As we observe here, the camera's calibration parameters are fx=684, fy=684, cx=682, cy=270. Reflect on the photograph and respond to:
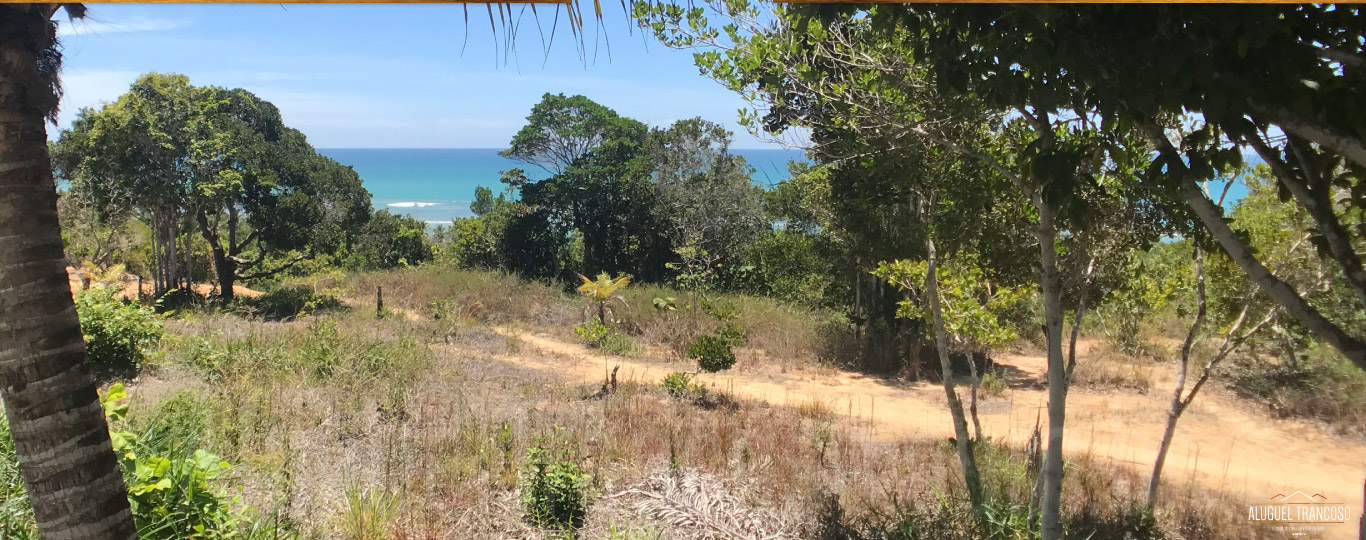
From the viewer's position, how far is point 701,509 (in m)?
4.68

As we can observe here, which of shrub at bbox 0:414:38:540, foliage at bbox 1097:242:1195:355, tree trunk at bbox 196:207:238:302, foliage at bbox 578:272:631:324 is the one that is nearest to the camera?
shrub at bbox 0:414:38:540

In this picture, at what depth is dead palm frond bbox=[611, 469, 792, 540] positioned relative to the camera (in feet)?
14.8

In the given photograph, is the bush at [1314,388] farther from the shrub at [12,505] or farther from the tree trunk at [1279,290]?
the shrub at [12,505]

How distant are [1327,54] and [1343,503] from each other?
22.5ft

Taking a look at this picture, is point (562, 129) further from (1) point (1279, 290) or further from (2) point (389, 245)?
(1) point (1279, 290)

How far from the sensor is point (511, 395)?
27.3ft

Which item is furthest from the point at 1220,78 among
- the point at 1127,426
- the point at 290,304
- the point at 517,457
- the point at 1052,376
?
the point at 290,304

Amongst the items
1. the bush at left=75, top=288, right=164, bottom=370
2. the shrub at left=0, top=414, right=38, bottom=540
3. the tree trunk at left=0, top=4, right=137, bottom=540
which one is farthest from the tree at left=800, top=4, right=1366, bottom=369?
the bush at left=75, top=288, right=164, bottom=370

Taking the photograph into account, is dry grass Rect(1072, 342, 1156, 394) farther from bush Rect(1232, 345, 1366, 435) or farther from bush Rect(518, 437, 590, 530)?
bush Rect(518, 437, 590, 530)

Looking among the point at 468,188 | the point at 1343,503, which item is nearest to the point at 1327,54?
the point at 1343,503

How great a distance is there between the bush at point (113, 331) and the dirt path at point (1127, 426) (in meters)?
5.26

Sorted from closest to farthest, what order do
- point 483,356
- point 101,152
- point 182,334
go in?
point 182,334, point 483,356, point 101,152

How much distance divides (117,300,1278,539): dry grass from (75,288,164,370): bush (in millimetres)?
401

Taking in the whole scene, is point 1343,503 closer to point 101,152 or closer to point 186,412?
point 186,412
